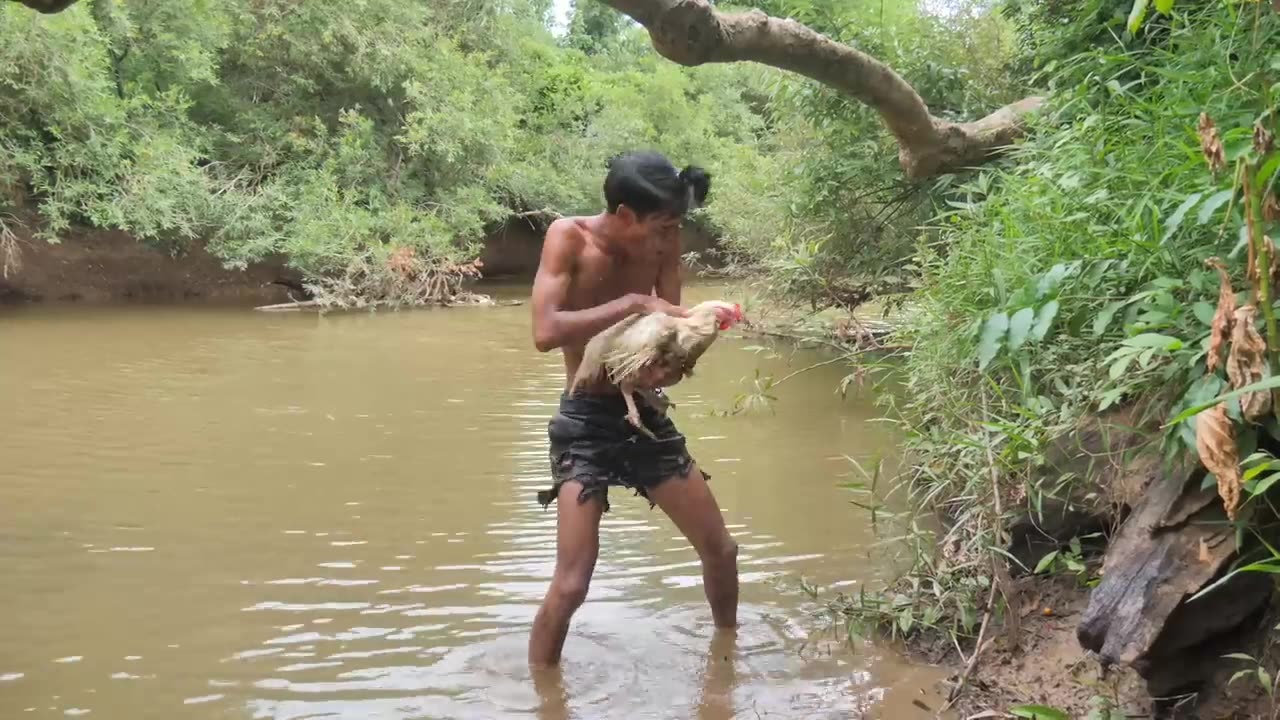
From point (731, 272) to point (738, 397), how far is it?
689cm

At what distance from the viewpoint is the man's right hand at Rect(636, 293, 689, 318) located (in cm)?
280

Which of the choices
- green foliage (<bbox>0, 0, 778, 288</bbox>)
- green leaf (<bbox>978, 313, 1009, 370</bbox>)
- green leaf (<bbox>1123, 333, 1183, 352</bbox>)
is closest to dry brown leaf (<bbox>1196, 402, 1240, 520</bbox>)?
green leaf (<bbox>1123, 333, 1183, 352</bbox>)

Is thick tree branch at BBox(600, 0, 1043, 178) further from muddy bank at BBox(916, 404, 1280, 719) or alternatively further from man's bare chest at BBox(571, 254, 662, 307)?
muddy bank at BBox(916, 404, 1280, 719)

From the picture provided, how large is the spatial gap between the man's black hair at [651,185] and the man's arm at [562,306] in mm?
178

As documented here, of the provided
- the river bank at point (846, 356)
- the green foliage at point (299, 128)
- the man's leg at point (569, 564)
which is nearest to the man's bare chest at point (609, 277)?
the man's leg at point (569, 564)

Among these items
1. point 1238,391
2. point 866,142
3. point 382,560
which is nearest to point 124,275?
point 866,142

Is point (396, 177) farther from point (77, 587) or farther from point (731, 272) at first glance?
point (77, 587)

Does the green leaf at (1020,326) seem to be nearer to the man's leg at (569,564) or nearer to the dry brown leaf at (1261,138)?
the dry brown leaf at (1261,138)

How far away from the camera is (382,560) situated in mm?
3861

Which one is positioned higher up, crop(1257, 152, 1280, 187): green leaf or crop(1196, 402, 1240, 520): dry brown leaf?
crop(1257, 152, 1280, 187): green leaf

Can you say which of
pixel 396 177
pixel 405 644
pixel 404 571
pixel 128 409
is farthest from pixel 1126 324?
pixel 396 177

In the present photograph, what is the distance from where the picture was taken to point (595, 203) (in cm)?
1758

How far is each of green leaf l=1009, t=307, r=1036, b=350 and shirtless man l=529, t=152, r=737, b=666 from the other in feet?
2.78

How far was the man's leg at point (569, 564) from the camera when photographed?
2830 millimetres
